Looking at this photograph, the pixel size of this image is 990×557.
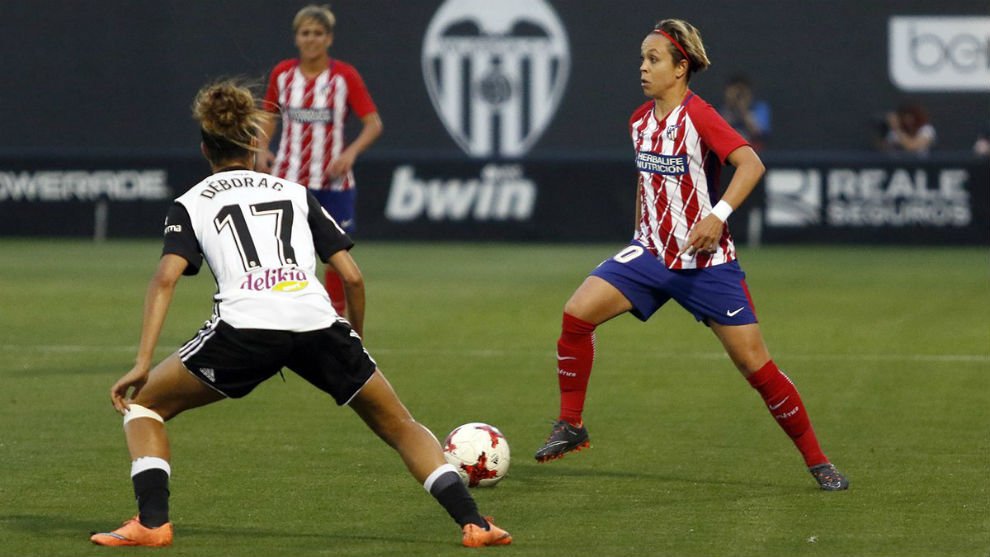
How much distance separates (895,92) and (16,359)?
58.0ft

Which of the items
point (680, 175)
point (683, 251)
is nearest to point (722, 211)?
point (683, 251)

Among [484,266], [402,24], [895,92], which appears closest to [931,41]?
[895,92]

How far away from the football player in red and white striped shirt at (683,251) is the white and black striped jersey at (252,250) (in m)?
2.00

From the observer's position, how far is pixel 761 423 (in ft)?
31.6

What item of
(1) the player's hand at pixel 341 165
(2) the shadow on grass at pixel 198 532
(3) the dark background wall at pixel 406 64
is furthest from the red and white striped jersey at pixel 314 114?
(3) the dark background wall at pixel 406 64

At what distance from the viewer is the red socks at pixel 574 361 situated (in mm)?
8164

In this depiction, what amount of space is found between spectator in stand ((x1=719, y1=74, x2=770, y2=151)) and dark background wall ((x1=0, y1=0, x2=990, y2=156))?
0.97 metres

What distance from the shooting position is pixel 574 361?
8242 mm

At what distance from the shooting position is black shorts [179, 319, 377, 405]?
6.21 m

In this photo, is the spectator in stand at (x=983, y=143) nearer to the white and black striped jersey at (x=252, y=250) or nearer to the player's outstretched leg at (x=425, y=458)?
the player's outstretched leg at (x=425, y=458)

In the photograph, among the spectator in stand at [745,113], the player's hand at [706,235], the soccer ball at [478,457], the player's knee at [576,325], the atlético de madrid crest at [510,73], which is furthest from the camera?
the atlético de madrid crest at [510,73]

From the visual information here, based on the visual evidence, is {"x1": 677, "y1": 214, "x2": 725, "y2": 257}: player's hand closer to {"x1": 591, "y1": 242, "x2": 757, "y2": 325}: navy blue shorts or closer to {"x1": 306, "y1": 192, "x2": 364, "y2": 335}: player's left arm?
{"x1": 591, "y1": 242, "x2": 757, "y2": 325}: navy blue shorts

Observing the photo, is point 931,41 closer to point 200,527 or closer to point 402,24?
point 402,24

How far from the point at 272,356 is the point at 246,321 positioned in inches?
6.3
